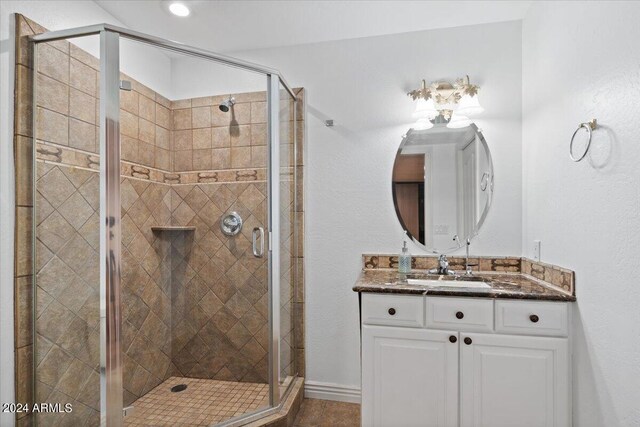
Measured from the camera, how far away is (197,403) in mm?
1918

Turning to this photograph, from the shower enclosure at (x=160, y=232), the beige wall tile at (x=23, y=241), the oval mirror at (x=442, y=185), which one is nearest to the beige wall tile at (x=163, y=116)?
the shower enclosure at (x=160, y=232)

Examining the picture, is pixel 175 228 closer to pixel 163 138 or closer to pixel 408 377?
pixel 163 138

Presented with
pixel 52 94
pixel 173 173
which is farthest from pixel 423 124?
pixel 52 94

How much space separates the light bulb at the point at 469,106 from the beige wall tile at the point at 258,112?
1222 mm

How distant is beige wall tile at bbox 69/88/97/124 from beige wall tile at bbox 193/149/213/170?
0.63 m

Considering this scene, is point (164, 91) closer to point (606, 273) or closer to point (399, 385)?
point (399, 385)

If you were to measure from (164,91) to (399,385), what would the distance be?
225cm

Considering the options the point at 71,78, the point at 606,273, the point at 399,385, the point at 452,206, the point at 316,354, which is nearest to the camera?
the point at 606,273

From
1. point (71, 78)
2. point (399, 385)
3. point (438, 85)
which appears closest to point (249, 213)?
point (71, 78)

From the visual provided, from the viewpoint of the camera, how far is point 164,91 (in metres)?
2.15

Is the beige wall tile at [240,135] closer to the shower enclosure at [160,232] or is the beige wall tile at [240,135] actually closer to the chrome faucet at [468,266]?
the shower enclosure at [160,232]

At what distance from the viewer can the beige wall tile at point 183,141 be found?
6.77ft

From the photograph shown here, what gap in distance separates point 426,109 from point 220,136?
1.32 meters

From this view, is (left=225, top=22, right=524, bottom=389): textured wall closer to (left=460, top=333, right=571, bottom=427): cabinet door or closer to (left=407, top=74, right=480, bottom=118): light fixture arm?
(left=407, top=74, right=480, bottom=118): light fixture arm
